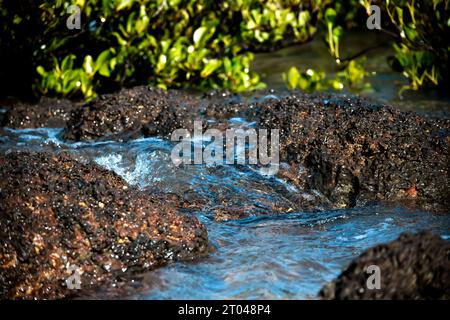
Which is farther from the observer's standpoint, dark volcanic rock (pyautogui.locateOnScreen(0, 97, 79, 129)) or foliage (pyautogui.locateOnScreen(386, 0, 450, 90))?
foliage (pyautogui.locateOnScreen(386, 0, 450, 90))

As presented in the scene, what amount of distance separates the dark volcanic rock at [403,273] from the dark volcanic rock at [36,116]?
3.96m

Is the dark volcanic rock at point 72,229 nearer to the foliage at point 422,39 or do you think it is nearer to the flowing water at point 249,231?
the flowing water at point 249,231

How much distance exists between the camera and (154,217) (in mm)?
4004

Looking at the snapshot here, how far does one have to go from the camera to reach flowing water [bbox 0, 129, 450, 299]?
379cm

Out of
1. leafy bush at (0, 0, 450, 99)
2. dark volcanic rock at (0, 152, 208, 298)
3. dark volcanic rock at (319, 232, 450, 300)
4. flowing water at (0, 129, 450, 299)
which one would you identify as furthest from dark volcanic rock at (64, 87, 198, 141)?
dark volcanic rock at (319, 232, 450, 300)

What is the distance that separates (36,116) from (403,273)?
423 centimetres

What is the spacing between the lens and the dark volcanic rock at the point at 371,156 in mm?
4848

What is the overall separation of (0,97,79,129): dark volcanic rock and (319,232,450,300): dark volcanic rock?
396 centimetres

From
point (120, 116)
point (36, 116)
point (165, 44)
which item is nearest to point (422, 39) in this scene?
point (165, 44)

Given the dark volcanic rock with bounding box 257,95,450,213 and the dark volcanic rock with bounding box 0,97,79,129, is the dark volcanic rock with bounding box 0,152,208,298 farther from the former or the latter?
the dark volcanic rock with bounding box 0,97,79,129

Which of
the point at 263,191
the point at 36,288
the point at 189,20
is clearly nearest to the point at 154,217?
Result: the point at 36,288

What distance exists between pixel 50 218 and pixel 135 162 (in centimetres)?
169

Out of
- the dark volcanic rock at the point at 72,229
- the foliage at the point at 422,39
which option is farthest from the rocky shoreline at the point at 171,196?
the foliage at the point at 422,39
